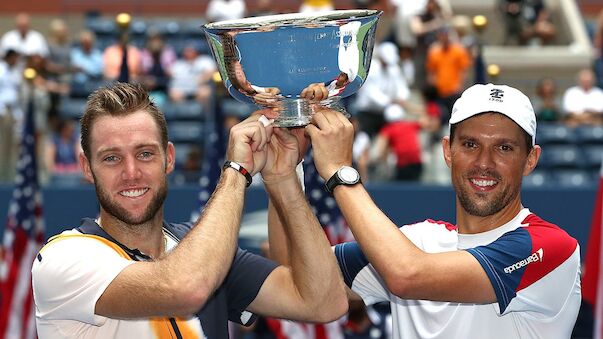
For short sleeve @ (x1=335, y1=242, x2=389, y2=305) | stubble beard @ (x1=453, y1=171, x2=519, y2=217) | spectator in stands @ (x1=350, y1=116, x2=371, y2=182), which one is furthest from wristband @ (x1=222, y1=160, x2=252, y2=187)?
spectator in stands @ (x1=350, y1=116, x2=371, y2=182)

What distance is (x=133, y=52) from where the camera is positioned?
1470 centimetres

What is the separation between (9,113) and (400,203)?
177 inches

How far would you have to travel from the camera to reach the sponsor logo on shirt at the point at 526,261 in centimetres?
429

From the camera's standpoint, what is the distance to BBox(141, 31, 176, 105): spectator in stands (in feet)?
47.2

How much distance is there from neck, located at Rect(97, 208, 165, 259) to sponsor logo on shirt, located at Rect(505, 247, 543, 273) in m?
1.23

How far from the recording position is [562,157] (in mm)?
13625

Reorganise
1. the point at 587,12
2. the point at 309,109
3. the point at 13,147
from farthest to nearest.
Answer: the point at 587,12, the point at 13,147, the point at 309,109

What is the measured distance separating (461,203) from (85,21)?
14.3m

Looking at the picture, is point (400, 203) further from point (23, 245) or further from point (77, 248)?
point (77, 248)

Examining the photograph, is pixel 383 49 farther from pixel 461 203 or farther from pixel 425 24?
pixel 461 203

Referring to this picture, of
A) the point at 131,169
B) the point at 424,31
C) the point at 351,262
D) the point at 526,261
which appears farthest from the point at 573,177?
the point at 131,169

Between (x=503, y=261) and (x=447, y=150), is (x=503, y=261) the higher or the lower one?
A: the lower one

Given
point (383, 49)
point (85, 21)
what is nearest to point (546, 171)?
point (383, 49)

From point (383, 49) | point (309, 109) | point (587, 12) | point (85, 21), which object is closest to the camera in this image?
point (309, 109)
